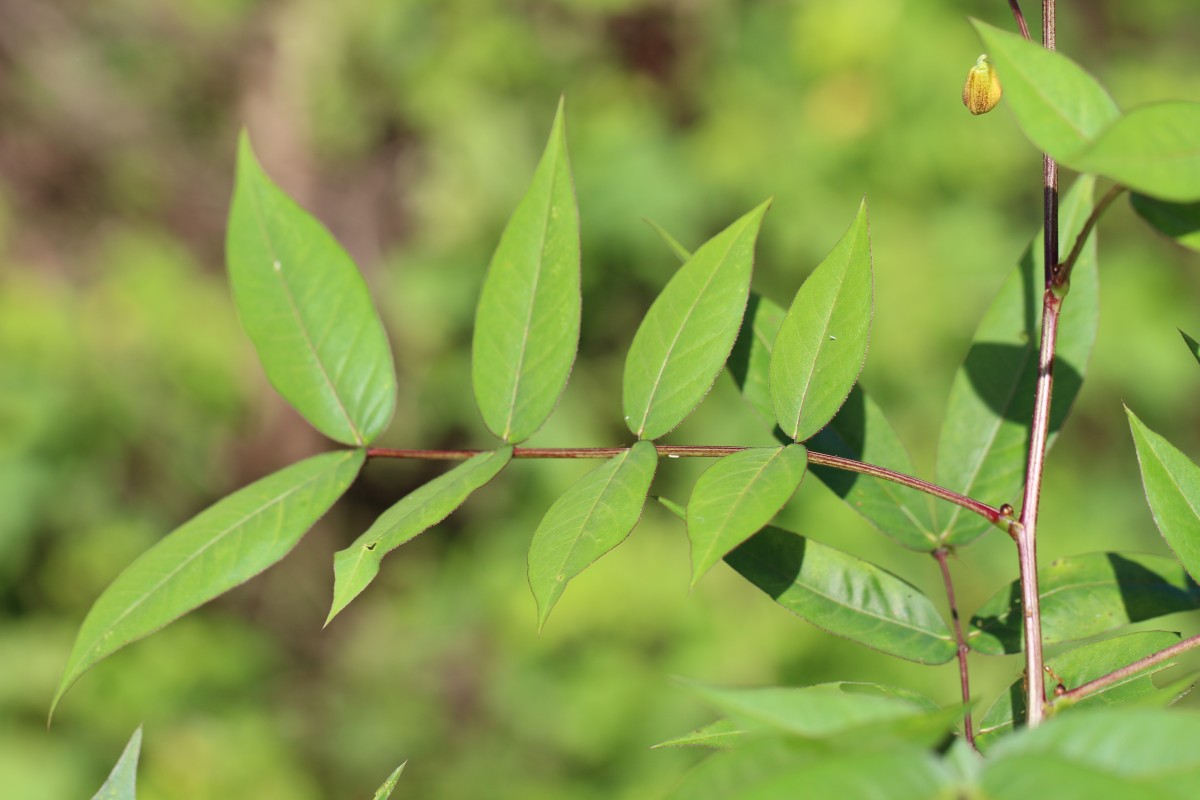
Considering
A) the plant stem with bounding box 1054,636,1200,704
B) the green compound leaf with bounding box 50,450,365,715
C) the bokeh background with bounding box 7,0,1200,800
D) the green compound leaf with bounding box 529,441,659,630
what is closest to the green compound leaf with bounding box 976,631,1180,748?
the plant stem with bounding box 1054,636,1200,704

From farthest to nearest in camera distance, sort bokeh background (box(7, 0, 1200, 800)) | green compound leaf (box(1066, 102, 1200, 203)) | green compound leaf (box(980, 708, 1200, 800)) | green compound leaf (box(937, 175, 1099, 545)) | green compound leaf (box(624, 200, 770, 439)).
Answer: bokeh background (box(7, 0, 1200, 800)), green compound leaf (box(937, 175, 1099, 545)), green compound leaf (box(624, 200, 770, 439)), green compound leaf (box(1066, 102, 1200, 203)), green compound leaf (box(980, 708, 1200, 800))

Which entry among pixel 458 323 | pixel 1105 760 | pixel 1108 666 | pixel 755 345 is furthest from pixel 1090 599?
pixel 458 323

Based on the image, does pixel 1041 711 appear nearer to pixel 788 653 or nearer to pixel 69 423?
pixel 788 653

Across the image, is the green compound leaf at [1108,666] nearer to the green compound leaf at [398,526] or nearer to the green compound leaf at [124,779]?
the green compound leaf at [398,526]

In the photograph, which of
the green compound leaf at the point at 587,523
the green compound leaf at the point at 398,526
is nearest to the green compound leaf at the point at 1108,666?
the green compound leaf at the point at 587,523

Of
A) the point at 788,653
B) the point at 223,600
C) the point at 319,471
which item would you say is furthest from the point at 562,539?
the point at 223,600

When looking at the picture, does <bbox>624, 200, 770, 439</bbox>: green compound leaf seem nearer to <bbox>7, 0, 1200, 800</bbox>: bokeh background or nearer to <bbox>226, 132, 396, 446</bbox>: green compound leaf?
<bbox>226, 132, 396, 446</bbox>: green compound leaf
